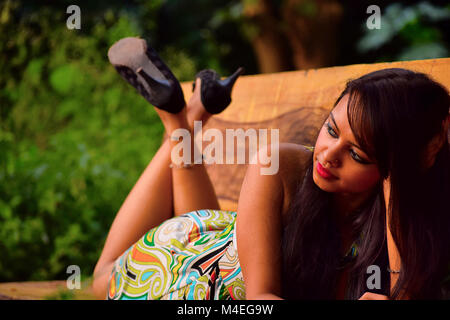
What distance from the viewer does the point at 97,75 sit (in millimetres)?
4328

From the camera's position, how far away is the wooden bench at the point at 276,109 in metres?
1.96

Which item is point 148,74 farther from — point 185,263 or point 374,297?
point 374,297

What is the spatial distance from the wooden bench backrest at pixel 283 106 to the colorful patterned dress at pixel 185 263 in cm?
44

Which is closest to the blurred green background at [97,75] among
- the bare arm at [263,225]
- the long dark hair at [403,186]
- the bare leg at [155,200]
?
the bare leg at [155,200]

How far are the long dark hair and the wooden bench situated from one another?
0.54 m

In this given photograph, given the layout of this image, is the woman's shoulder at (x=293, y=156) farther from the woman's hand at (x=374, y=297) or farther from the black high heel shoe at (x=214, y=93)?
the black high heel shoe at (x=214, y=93)

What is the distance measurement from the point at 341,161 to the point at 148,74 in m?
0.86

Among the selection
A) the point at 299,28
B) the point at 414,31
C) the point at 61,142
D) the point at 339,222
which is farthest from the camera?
the point at 299,28

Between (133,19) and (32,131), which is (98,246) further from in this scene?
(133,19)

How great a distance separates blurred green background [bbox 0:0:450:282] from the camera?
276 centimetres

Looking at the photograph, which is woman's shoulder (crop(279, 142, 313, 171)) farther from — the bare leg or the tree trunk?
the tree trunk

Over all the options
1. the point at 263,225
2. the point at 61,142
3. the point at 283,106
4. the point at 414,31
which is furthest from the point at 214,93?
the point at 414,31

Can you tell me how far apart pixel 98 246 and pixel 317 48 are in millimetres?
3303
